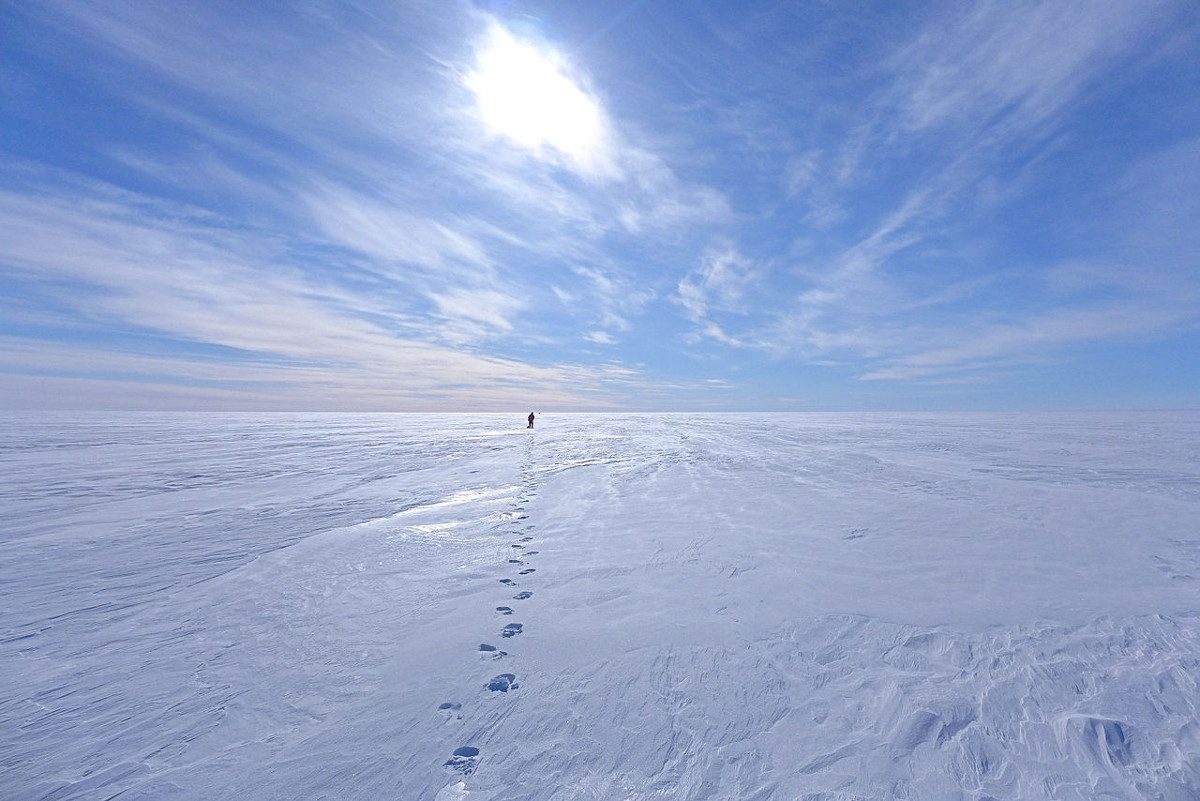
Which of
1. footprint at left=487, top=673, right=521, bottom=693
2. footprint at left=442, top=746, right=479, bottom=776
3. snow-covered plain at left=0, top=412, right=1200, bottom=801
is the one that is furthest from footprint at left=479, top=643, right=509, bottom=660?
footprint at left=442, top=746, right=479, bottom=776

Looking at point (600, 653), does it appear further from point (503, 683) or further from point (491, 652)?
point (491, 652)

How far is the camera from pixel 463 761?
9.84 feet

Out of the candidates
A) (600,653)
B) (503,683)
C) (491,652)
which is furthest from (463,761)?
(600,653)

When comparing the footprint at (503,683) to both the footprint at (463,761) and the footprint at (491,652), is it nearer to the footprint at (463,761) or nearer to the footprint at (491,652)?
the footprint at (491,652)

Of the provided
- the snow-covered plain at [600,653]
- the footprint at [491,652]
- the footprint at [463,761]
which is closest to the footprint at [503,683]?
the snow-covered plain at [600,653]

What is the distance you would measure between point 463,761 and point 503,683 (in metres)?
0.81

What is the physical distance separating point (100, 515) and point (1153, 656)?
15594mm

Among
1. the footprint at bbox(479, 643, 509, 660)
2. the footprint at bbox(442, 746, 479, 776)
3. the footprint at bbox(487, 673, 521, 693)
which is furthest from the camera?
the footprint at bbox(479, 643, 509, 660)

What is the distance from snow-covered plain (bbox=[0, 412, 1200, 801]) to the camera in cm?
296

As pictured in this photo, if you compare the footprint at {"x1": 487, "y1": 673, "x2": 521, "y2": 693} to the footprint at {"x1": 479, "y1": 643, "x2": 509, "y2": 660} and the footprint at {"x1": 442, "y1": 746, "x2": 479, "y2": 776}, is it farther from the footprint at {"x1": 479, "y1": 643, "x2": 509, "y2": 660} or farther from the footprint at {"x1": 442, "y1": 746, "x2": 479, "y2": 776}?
the footprint at {"x1": 442, "y1": 746, "x2": 479, "y2": 776}

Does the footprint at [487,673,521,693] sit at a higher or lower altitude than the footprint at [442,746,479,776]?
higher

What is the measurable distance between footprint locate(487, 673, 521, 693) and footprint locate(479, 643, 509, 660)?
0.28 metres

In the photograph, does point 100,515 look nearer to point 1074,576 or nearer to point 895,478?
point 1074,576

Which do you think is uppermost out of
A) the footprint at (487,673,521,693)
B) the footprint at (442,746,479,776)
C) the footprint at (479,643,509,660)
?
the footprint at (479,643,509,660)
